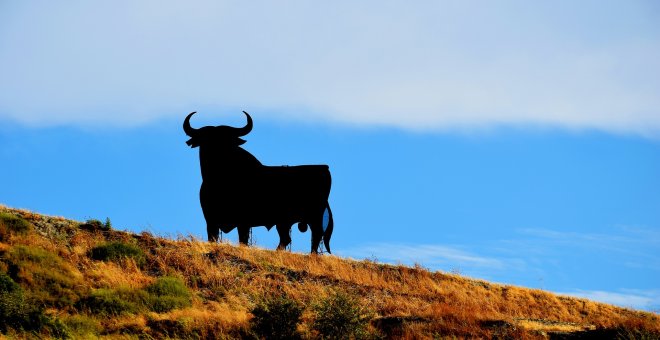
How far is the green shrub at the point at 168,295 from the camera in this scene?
56.3ft

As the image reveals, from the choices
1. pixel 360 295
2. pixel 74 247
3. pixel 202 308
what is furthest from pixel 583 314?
pixel 74 247

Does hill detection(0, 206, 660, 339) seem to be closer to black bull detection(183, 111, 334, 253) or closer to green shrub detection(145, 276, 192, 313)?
green shrub detection(145, 276, 192, 313)

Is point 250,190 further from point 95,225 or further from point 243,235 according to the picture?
point 95,225

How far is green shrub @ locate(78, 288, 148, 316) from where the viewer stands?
658 inches

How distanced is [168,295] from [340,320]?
417 centimetres

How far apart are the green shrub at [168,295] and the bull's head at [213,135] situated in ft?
22.2

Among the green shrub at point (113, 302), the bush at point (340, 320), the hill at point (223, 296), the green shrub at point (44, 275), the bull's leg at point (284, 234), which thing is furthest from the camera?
the bull's leg at point (284, 234)

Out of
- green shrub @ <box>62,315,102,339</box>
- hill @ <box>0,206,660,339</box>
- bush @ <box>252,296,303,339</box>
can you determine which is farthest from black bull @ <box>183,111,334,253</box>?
bush @ <box>252,296,303,339</box>

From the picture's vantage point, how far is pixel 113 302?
16.9 meters

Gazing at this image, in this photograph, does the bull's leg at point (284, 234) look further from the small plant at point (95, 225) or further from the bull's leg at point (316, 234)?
the small plant at point (95, 225)

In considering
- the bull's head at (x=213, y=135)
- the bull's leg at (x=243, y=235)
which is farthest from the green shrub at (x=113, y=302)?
the bull's head at (x=213, y=135)

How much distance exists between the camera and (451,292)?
21.8 metres

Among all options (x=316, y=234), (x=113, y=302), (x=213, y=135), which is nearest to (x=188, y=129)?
(x=213, y=135)

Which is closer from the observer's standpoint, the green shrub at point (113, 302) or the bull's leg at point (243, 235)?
the green shrub at point (113, 302)
